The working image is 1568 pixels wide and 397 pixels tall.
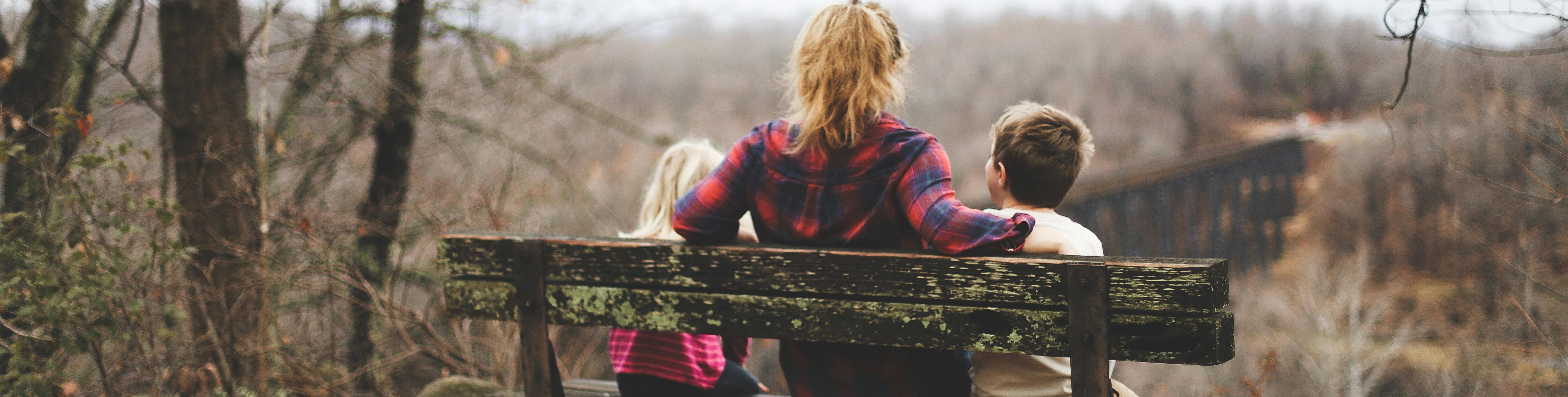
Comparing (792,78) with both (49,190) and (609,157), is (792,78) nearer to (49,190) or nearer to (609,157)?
(49,190)

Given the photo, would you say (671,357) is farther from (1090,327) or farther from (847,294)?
(1090,327)

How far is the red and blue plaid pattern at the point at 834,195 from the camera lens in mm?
1851

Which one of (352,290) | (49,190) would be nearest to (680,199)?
(49,190)

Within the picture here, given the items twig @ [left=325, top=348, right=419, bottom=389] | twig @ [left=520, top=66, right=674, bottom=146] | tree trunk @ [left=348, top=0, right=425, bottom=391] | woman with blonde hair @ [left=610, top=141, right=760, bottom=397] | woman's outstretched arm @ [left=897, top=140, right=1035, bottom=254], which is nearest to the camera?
woman's outstretched arm @ [left=897, top=140, right=1035, bottom=254]

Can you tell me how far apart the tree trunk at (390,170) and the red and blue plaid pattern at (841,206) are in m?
3.69

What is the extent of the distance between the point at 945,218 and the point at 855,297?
9.4 inches

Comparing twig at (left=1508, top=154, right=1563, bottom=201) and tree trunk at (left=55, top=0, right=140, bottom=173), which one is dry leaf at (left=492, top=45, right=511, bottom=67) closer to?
tree trunk at (left=55, top=0, right=140, bottom=173)

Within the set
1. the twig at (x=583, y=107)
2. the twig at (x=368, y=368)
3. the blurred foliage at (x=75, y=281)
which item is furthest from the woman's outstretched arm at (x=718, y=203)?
the twig at (x=583, y=107)

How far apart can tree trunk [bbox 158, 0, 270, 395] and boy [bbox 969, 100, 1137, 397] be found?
9.37 feet

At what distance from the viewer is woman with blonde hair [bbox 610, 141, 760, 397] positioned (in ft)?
8.23

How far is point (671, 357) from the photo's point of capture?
2512 mm

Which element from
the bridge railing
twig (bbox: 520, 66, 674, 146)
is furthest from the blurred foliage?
the bridge railing

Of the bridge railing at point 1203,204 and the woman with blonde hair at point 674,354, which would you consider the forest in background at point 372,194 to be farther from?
the bridge railing at point 1203,204

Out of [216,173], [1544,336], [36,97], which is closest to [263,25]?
[216,173]
